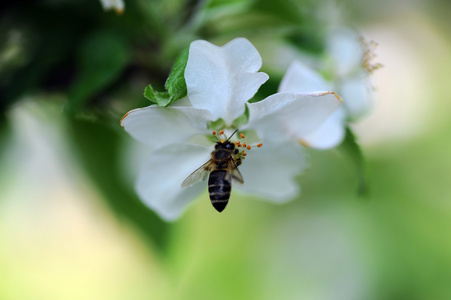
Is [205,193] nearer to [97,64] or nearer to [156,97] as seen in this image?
[97,64]

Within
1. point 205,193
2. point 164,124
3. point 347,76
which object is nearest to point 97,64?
point 164,124

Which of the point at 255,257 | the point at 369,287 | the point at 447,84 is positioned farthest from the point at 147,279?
the point at 447,84

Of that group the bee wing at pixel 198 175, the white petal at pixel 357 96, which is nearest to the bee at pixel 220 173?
the bee wing at pixel 198 175

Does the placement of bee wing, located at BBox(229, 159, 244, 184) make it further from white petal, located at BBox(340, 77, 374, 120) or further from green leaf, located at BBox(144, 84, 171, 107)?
white petal, located at BBox(340, 77, 374, 120)

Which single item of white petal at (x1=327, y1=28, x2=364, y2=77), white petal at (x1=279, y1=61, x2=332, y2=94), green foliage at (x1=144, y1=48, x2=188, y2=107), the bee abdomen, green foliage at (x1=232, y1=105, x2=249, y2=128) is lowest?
the bee abdomen

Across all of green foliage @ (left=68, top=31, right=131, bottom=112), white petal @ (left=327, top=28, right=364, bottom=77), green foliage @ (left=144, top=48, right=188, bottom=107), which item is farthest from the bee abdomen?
white petal @ (left=327, top=28, right=364, bottom=77)

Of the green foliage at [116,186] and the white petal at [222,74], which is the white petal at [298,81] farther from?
the green foliage at [116,186]
